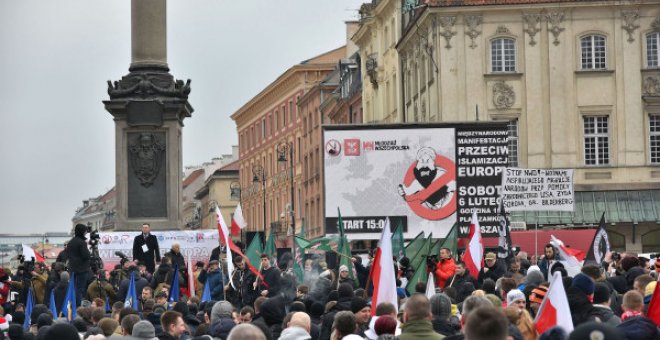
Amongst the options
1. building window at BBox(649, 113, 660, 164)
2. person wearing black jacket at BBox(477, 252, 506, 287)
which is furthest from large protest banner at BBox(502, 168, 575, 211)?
building window at BBox(649, 113, 660, 164)

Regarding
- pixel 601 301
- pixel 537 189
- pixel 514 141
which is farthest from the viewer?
pixel 514 141

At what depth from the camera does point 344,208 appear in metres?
44.3

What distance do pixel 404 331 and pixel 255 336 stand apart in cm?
270

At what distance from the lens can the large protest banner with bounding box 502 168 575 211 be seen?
3869 cm

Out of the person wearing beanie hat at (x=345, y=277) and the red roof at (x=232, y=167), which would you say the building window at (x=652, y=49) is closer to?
the person wearing beanie hat at (x=345, y=277)

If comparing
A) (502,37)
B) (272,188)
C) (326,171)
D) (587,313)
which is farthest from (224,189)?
(587,313)

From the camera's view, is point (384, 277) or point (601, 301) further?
point (384, 277)

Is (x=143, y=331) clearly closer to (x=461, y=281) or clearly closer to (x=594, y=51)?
(x=461, y=281)

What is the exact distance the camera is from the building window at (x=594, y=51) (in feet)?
212

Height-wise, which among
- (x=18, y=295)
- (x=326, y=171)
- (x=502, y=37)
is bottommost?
(x=18, y=295)

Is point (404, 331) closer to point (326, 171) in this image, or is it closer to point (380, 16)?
point (326, 171)

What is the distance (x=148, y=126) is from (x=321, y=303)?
1763cm

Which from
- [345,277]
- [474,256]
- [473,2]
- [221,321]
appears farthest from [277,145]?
[221,321]

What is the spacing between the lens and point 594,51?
64688mm
